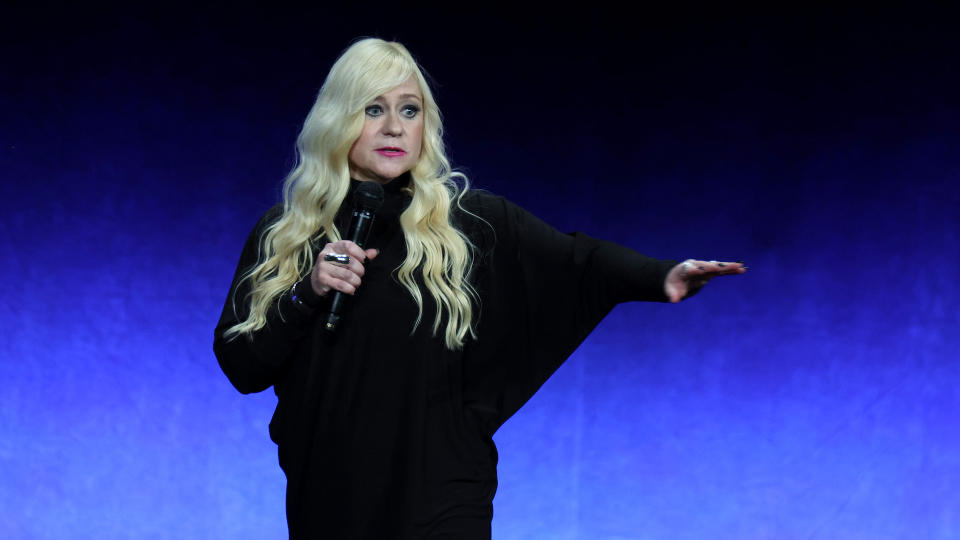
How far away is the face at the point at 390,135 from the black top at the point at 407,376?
79 millimetres

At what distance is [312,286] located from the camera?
6.28ft

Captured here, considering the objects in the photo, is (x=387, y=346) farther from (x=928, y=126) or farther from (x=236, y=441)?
(x=928, y=126)

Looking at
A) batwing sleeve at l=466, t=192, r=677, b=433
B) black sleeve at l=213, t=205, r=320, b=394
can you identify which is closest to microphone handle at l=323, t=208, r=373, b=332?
black sleeve at l=213, t=205, r=320, b=394

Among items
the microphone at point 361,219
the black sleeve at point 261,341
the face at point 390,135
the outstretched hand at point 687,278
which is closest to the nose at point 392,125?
the face at point 390,135

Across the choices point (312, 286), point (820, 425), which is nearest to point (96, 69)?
point (312, 286)

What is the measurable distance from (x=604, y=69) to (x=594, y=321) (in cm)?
170

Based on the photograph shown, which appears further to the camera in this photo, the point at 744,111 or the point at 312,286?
the point at 744,111

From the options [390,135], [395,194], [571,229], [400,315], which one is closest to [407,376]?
[400,315]

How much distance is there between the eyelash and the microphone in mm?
285

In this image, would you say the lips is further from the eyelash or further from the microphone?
the microphone

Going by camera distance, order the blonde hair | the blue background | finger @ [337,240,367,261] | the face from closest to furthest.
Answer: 1. finger @ [337,240,367,261]
2. the blonde hair
3. the face
4. the blue background

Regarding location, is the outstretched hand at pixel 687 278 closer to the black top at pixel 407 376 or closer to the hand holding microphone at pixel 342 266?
the black top at pixel 407 376

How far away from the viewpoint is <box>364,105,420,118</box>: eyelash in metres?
2.19

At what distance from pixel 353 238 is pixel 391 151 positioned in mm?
355
